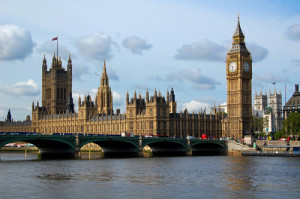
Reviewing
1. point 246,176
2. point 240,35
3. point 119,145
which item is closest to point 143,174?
point 246,176

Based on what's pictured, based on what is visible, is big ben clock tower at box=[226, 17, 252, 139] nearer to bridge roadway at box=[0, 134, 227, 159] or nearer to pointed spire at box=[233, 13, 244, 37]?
pointed spire at box=[233, 13, 244, 37]

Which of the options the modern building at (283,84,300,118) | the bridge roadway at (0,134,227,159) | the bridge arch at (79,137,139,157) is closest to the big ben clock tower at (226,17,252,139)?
the bridge roadway at (0,134,227,159)

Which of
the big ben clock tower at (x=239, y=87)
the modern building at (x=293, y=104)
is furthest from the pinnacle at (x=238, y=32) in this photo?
the modern building at (x=293, y=104)

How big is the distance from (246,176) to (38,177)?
949 inches

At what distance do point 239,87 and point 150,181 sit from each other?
9357 cm

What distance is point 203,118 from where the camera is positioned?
508 ft

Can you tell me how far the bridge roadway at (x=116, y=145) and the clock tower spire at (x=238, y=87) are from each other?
77.5 ft

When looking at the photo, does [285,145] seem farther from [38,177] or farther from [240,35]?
[38,177]

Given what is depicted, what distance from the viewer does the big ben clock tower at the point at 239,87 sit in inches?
5935

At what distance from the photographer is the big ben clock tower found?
151 m

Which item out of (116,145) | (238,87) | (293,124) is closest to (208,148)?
(293,124)

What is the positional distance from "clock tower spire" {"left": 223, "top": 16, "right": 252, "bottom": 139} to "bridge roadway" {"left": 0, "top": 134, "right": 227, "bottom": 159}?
2363 centimetres

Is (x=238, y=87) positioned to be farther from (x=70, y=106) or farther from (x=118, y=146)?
(x=70, y=106)

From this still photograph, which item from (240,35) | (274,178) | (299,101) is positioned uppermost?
(240,35)
